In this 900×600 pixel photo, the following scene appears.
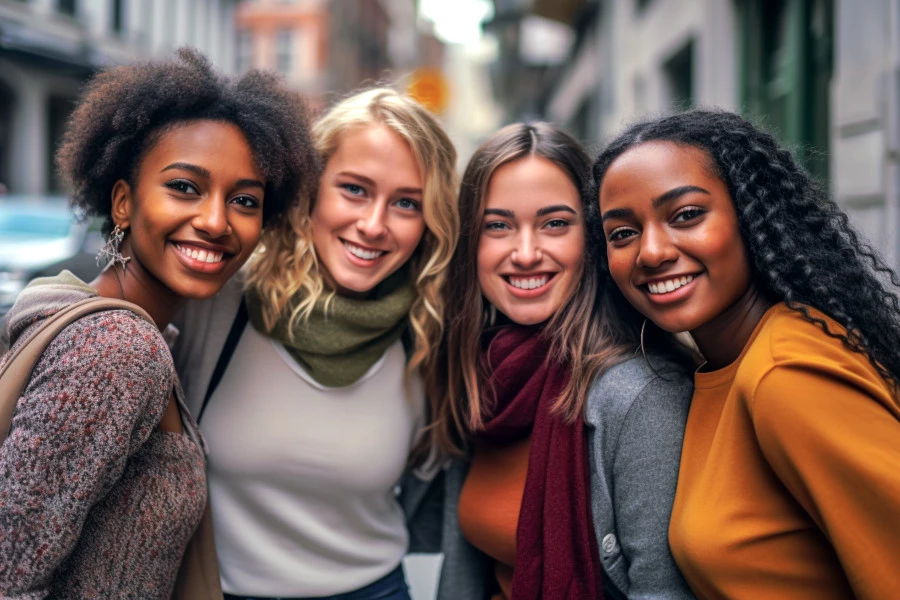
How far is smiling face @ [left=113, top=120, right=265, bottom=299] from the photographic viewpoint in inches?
85.0

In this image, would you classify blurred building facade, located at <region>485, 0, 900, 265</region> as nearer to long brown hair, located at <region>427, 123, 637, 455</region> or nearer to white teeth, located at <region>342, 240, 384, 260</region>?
long brown hair, located at <region>427, 123, 637, 455</region>

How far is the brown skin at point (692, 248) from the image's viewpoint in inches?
76.8

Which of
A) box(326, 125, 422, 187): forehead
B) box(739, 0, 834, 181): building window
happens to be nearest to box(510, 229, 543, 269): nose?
box(326, 125, 422, 187): forehead

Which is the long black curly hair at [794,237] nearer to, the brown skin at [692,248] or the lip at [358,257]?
the brown skin at [692,248]

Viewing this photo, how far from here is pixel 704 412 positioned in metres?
2.00

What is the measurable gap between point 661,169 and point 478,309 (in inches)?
38.9

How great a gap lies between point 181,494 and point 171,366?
339mm

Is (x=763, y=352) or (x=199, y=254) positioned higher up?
(x=199, y=254)

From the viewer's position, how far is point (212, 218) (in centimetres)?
216

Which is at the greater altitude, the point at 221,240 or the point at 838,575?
the point at 221,240

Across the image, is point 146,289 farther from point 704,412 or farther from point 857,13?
point 857,13

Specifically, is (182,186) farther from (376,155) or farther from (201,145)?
(376,155)

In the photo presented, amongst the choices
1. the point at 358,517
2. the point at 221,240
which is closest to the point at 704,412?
the point at 358,517

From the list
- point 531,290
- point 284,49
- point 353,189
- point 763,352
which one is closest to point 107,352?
point 353,189
